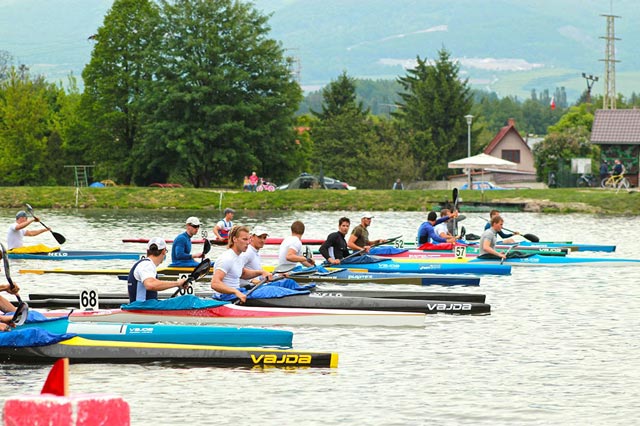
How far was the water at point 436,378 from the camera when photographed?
12.5m

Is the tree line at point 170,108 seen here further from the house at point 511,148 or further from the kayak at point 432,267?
the kayak at point 432,267

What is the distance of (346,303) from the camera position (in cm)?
1855

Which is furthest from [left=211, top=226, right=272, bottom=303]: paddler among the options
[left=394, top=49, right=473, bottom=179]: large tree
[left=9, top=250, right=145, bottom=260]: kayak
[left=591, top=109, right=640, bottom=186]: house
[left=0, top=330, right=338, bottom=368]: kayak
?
[left=394, top=49, right=473, bottom=179]: large tree

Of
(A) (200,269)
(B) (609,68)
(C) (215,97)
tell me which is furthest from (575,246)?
(B) (609,68)

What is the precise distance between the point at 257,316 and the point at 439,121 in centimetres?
7313

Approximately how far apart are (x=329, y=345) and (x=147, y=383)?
3564mm

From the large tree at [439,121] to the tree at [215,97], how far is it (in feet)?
57.9

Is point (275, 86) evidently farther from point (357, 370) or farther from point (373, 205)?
point (357, 370)

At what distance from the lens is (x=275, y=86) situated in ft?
238

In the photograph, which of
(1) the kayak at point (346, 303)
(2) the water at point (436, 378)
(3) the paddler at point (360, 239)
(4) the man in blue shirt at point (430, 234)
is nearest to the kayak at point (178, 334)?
(2) the water at point (436, 378)

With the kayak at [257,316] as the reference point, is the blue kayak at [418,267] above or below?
above

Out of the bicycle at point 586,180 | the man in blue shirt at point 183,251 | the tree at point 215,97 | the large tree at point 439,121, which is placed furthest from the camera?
the large tree at point 439,121

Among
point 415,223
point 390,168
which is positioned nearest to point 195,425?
point 415,223

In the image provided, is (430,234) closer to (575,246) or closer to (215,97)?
(575,246)
